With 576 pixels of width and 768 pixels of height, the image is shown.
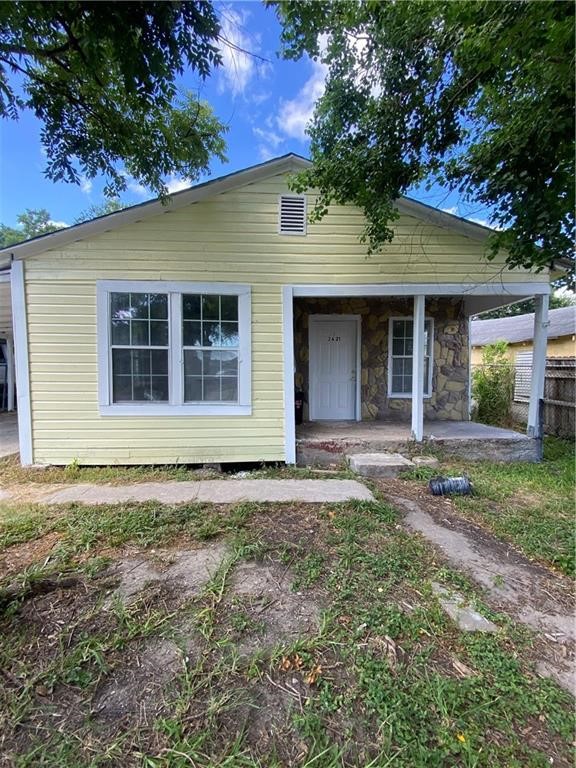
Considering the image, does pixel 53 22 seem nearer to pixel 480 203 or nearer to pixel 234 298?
pixel 234 298

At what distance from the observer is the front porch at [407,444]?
18.8 feet

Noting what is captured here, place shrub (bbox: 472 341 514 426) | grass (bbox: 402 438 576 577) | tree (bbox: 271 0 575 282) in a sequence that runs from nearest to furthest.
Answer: tree (bbox: 271 0 575 282)
grass (bbox: 402 438 576 577)
shrub (bbox: 472 341 514 426)

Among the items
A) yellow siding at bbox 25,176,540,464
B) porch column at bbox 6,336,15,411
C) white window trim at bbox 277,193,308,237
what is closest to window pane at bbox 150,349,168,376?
yellow siding at bbox 25,176,540,464

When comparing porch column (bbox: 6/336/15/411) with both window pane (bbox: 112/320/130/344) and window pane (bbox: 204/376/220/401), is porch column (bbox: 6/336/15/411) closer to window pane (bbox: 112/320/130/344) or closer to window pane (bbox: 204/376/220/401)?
window pane (bbox: 112/320/130/344)

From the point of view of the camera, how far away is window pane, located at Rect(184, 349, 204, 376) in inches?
215

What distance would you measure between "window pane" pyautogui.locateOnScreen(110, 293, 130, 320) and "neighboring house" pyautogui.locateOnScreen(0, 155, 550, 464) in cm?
2

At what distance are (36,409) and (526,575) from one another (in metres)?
6.30

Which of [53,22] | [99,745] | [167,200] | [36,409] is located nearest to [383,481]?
[99,745]

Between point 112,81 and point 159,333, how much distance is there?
2.91m

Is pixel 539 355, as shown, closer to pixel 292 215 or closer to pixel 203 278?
pixel 292 215

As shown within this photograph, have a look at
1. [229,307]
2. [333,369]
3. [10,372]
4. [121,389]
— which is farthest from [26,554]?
[10,372]

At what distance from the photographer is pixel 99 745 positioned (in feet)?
4.96

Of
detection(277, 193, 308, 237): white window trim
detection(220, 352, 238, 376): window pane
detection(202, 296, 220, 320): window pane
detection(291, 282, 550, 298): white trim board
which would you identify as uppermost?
detection(277, 193, 308, 237): white window trim

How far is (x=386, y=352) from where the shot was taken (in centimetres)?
738
